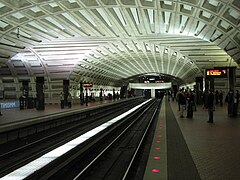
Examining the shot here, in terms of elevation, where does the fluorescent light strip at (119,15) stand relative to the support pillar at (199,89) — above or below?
above

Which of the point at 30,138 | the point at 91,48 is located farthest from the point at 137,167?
the point at 91,48

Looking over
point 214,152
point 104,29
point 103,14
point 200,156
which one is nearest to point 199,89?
point 104,29

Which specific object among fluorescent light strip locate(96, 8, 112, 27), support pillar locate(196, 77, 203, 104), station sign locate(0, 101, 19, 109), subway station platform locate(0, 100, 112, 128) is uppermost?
fluorescent light strip locate(96, 8, 112, 27)

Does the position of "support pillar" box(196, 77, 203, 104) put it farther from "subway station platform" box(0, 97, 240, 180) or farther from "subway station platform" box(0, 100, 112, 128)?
"subway station platform" box(0, 97, 240, 180)

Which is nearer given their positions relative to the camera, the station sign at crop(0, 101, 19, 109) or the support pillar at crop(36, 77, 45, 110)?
the support pillar at crop(36, 77, 45, 110)

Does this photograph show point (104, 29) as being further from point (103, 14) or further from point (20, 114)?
point (20, 114)

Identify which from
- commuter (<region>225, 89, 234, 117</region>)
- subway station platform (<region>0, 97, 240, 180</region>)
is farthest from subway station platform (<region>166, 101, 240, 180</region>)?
commuter (<region>225, 89, 234, 117</region>)

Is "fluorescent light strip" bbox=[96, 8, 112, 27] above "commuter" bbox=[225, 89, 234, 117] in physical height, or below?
above

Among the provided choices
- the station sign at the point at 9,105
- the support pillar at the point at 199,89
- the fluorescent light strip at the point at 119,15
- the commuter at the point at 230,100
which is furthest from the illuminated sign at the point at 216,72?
the station sign at the point at 9,105

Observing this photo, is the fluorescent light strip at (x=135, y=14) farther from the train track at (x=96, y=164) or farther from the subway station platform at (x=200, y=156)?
the subway station platform at (x=200, y=156)

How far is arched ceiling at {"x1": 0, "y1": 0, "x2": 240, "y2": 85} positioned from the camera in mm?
14812

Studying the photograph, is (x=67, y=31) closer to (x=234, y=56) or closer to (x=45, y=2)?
(x=45, y=2)

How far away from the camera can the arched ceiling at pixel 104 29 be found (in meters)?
14.8

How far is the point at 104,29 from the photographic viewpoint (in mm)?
21109
